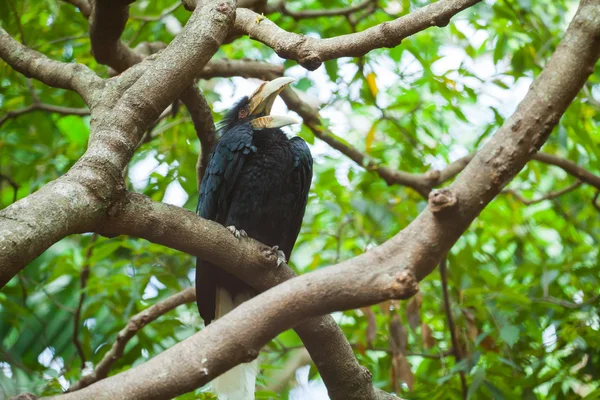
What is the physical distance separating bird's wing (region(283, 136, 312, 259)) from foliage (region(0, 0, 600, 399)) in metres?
0.56

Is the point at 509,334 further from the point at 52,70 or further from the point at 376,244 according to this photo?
the point at 52,70

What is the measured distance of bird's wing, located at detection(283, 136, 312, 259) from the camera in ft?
14.0

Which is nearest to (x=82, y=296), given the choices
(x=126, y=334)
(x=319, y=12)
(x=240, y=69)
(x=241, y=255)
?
(x=126, y=334)

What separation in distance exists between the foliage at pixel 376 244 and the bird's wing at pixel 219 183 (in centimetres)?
59

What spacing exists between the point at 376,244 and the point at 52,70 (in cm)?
268

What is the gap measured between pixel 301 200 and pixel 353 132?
329 centimetres

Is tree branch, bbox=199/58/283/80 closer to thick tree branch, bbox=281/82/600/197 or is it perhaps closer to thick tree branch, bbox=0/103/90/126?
thick tree branch, bbox=281/82/600/197

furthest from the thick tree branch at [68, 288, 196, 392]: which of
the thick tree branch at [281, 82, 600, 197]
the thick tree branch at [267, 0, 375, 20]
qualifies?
the thick tree branch at [267, 0, 375, 20]

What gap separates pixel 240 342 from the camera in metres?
1.94

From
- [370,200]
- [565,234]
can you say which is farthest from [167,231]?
[565,234]

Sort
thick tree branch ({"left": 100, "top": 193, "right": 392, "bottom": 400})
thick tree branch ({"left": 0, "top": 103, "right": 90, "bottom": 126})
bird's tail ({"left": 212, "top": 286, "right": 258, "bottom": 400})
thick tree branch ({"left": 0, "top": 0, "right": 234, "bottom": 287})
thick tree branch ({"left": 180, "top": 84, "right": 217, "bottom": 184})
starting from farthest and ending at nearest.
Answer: thick tree branch ({"left": 0, "top": 103, "right": 90, "bottom": 126}) → bird's tail ({"left": 212, "top": 286, "right": 258, "bottom": 400}) → thick tree branch ({"left": 180, "top": 84, "right": 217, "bottom": 184}) → thick tree branch ({"left": 100, "top": 193, "right": 392, "bottom": 400}) → thick tree branch ({"left": 0, "top": 0, "right": 234, "bottom": 287})

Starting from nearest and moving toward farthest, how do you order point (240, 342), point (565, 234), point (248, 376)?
Answer: point (240, 342), point (248, 376), point (565, 234)

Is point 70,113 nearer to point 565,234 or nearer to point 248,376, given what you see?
point 248,376

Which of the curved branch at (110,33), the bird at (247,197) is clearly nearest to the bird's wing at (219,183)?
the bird at (247,197)
